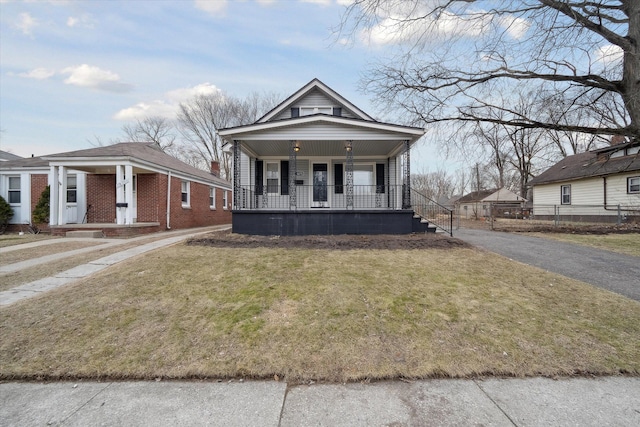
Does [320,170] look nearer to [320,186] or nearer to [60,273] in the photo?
[320,186]

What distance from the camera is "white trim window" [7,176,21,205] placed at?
1430 cm

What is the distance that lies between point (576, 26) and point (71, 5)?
14.9 meters

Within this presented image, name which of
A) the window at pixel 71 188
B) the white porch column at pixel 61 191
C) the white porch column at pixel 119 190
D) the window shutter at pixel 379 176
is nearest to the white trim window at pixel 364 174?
the window shutter at pixel 379 176

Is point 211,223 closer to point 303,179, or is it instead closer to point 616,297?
point 303,179

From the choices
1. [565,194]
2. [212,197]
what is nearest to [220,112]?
[212,197]

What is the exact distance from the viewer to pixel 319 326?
146 inches

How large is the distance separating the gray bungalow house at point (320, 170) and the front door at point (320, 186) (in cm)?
5

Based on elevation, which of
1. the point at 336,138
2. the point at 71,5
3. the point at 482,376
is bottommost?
the point at 482,376

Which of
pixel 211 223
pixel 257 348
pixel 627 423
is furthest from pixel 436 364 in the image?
pixel 211 223

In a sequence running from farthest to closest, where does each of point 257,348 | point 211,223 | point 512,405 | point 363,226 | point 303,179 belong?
point 211,223 → point 303,179 → point 363,226 → point 257,348 → point 512,405

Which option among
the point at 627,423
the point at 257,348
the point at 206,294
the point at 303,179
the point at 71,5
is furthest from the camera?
the point at 303,179

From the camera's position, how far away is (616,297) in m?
4.67

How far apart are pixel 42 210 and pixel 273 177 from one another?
11.2 m

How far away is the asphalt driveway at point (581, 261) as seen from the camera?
5504 mm
